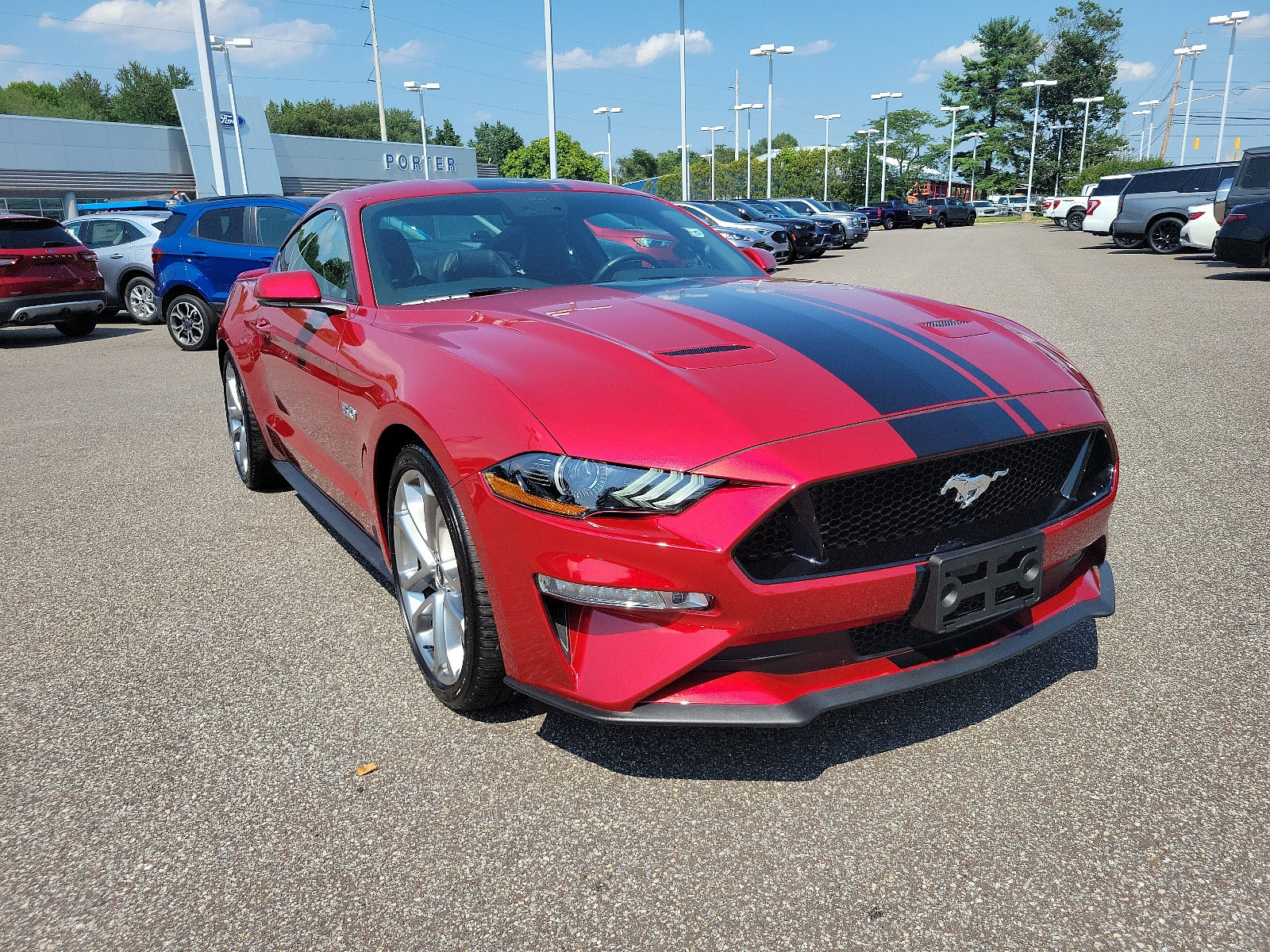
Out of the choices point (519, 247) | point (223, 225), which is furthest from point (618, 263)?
point (223, 225)

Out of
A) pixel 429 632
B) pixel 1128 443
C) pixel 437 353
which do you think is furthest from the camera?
pixel 1128 443

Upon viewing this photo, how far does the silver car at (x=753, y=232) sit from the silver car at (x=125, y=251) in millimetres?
11260

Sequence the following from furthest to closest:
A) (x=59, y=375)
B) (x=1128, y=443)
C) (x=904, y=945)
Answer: (x=59, y=375) < (x=1128, y=443) < (x=904, y=945)

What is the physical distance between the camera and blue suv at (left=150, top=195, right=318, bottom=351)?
36.7 feet

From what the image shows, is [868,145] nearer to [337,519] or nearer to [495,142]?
[495,142]

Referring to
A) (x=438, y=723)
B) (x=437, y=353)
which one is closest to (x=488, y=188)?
(x=437, y=353)

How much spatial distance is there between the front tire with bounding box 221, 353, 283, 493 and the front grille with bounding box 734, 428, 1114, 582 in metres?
3.52

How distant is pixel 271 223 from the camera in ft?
36.5

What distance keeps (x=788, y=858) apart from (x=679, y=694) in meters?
0.43

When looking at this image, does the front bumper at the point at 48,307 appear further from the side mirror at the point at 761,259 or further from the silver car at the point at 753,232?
the silver car at the point at 753,232

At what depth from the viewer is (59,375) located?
10.3 meters

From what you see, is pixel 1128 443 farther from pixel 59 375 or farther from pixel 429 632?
pixel 59 375

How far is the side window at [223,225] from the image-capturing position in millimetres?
11281

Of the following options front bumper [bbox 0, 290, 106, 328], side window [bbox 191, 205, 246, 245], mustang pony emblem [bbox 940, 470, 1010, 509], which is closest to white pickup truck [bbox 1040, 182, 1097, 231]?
side window [bbox 191, 205, 246, 245]
